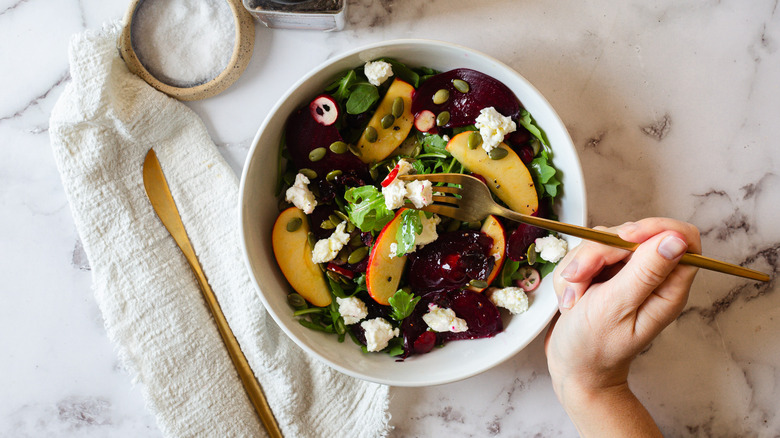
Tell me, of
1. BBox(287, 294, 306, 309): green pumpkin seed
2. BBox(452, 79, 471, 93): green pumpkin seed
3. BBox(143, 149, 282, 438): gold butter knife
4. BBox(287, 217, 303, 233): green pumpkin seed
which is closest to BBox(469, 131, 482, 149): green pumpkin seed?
BBox(452, 79, 471, 93): green pumpkin seed

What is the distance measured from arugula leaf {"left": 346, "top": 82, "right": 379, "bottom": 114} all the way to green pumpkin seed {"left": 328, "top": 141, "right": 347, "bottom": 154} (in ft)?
0.33

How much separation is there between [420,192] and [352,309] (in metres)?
0.41

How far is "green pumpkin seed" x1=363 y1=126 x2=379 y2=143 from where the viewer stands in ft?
4.88

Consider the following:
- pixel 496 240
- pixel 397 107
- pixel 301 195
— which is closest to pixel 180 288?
pixel 301 195

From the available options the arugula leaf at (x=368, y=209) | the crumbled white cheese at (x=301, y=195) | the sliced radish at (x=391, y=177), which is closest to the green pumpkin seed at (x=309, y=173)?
the crumbled white cheese at (x=301, y=195)

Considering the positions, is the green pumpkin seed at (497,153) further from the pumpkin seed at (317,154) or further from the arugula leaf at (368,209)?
the pumpkin seed at (317,154)

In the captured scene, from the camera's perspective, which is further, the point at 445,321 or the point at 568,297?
the point at 445,321

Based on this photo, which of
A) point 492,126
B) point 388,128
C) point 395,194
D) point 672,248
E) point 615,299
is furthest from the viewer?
point 388,128

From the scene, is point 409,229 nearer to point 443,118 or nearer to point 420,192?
point 420,192

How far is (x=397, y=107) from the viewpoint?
1479 millimetres

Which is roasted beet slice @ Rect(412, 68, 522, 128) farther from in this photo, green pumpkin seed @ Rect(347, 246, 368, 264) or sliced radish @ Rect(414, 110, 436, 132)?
green pumpkin seed @ Rect(347, 246, 368, 264)

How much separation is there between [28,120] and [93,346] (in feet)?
2.56

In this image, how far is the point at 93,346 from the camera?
173cm

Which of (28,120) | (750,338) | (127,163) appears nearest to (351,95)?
(127,163)
